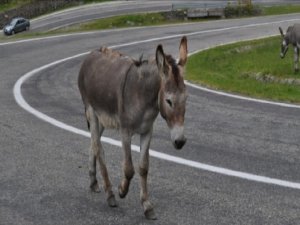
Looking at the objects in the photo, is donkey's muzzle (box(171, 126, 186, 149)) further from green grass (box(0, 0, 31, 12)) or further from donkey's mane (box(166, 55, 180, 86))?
green grass (box(0, 0, 31, 12))

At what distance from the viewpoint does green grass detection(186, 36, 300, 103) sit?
1772 centimetres

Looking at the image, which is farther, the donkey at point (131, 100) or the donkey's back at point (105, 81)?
the donkey's back at point (105, 81)

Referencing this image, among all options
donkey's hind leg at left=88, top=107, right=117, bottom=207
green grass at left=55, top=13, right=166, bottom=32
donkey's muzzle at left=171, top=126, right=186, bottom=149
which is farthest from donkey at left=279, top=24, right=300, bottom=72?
green grass at left=55, top=13, right=166, bottom=32

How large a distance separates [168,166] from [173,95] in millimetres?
3345

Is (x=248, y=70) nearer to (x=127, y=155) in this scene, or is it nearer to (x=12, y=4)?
(x=127, y=155)

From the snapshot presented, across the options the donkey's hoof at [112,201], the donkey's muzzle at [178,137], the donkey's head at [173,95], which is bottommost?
the donkey's hoof at [112,201]

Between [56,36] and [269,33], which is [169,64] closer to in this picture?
[56,36]

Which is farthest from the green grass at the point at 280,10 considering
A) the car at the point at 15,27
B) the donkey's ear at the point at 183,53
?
the donkey's ear at the point at 183,53

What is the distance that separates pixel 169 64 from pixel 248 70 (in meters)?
15.3

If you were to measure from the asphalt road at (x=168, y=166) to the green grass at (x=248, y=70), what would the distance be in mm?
1412

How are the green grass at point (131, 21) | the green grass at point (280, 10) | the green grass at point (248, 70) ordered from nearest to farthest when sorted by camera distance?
the green grass at point (248, 70) → the green grass at point (131, 21) → the green grass at point (280, 10)

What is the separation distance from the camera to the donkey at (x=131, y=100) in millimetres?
7184

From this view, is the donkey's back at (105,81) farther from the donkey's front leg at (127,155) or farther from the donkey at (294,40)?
the donkey at (294,40)

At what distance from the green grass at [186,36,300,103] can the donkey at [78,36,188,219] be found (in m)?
8.33
